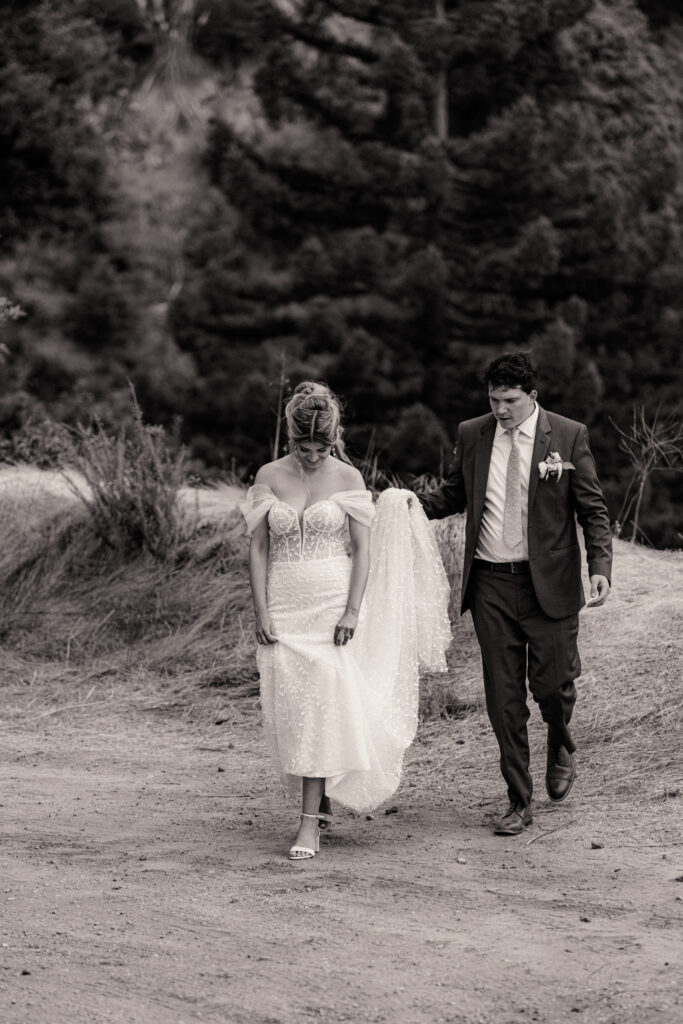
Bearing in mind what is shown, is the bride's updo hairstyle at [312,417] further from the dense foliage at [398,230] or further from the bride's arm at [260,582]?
the dense foliage at [398,230]

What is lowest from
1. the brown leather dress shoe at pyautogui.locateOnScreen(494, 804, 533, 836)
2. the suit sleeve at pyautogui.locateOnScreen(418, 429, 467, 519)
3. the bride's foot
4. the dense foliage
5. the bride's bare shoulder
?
the dense foliage

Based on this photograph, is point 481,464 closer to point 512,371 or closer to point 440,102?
point 512,371

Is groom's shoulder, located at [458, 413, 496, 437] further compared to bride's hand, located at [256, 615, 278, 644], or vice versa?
groom's shoulder, located at [458, 413, 496, 437]

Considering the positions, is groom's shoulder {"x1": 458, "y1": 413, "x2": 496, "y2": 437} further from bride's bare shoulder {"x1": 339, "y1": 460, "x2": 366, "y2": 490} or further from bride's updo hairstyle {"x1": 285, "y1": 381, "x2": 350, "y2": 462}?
bride's updo hairstyle {"x1": 285, "y1": 381, "x2": 350, "y2": 462}

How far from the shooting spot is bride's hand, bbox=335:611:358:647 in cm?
616

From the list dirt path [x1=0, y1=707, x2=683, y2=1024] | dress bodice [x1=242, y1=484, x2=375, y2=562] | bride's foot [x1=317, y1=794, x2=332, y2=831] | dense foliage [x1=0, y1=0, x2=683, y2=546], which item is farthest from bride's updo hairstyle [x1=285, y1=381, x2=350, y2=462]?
dense foliage [x1=0, y1=0, x2=683, y2=546]

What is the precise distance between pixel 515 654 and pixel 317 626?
0.95m

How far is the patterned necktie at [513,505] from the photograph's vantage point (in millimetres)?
6410

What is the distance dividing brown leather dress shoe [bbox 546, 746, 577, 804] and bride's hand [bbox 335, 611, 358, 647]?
1.29 meters

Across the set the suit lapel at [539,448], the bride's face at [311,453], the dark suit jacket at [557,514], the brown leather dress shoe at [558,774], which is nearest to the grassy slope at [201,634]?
the brown leather dress shoe at [558,774]

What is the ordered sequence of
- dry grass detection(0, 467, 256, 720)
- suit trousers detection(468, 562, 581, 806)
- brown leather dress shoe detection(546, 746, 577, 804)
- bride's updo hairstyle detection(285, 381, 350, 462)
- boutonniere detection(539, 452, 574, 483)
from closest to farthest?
bride's updo hairstyle detection(285, 381, 350, 462), boutonniere detection(539, 452, 574, 483), suit trousers detection(468, 562, 581, 806), brown leather dress shoe detection(546, 746, 577, 804), dry grass detection(0, 467, 256, 720)

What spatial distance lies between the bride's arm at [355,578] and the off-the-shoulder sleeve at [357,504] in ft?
0.09

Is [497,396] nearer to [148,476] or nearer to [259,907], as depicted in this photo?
[259,907]

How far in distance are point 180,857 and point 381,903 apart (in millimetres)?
1107
